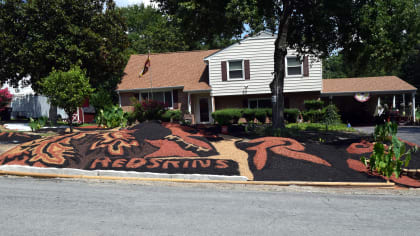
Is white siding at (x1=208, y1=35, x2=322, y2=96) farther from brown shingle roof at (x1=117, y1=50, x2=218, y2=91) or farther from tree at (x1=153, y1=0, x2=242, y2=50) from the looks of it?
tree at (x1=153, y1=0, x2=242, y2=50)

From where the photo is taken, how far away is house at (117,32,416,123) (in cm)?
1969

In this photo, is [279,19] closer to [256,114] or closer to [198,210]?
[256,114]

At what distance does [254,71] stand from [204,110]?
4735 mm

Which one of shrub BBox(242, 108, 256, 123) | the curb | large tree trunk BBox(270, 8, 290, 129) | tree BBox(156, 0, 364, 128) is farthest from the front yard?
shrub BBox(242, 108, 256, 123)

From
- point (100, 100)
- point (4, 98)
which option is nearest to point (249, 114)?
point (100, 100)

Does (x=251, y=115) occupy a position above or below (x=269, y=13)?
below

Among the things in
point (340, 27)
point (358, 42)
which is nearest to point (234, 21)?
point (340, 27)

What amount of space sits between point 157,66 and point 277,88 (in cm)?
1410

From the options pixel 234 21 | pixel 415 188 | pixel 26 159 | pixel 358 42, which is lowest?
pixel 415 188

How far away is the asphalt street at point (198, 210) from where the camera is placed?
4156mm

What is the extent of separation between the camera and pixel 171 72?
22.8m

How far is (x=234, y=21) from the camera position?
10531mm

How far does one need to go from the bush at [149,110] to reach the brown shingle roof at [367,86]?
1240 centimetres

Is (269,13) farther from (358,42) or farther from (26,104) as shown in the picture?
(26,104)
